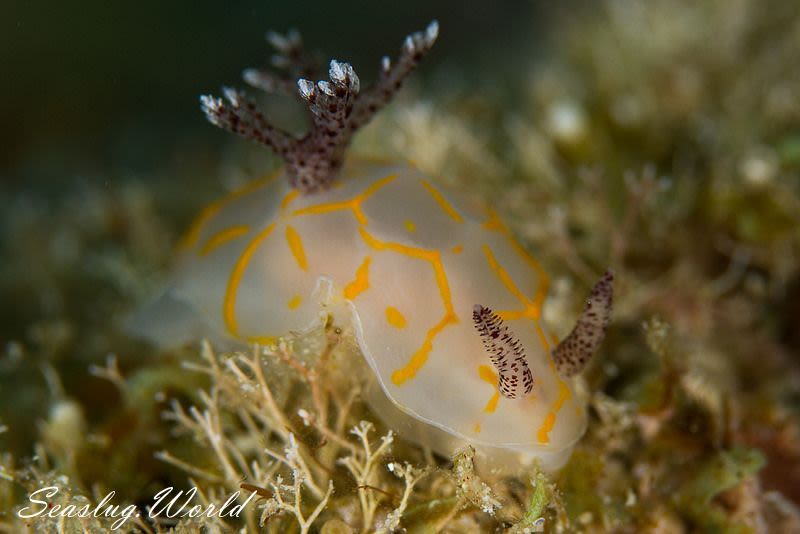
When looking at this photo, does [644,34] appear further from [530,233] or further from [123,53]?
[123,53]

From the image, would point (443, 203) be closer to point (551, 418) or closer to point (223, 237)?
point (551, 418)

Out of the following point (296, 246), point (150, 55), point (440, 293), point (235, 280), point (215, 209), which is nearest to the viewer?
point (440, 293)

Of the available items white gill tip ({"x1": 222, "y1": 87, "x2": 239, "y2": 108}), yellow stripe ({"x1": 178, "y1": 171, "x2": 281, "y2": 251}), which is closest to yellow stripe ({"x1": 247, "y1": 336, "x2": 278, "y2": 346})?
yellow stripe ({"x1": 178, "y1": 171, "x2": 281, "y2": 251})

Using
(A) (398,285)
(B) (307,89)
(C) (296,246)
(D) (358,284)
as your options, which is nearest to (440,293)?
(A) (398,285)

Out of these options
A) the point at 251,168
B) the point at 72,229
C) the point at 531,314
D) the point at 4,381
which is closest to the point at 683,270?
the point at 531,314

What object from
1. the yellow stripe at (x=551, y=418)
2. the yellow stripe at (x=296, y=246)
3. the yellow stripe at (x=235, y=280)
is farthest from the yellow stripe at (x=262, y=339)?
the yellow stripe at (x=551, y=418)

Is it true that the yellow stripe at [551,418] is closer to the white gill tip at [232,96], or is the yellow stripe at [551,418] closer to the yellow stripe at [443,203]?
the yellow stripe at [443,203]
